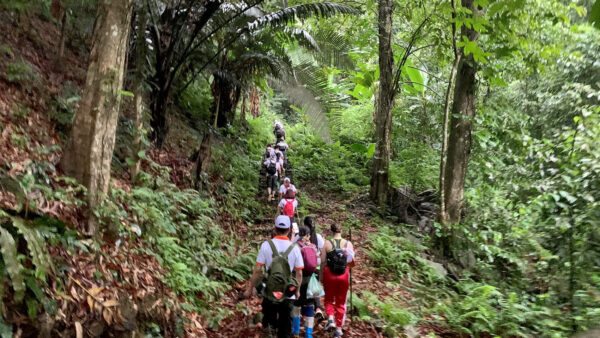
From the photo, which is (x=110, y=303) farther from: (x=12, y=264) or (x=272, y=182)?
(x=272, y=182)

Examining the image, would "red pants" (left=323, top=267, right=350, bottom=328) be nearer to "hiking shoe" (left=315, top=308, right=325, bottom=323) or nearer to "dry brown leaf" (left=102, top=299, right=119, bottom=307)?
"hiking shoe" (left=315, top=308, right=325, bottom=323)

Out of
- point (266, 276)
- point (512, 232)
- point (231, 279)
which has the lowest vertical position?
point (231, 279)

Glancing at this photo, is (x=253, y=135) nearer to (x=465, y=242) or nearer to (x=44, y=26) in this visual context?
(x=44, y=26)

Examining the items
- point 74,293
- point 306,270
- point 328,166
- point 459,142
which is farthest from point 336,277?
point 328,166

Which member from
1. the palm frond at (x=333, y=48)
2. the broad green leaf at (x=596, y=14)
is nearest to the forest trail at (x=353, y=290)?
the palm frond at (x=333, y=48)

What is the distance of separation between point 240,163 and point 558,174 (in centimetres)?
850

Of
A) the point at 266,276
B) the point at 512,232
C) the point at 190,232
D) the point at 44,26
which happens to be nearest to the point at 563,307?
the point at 512,232

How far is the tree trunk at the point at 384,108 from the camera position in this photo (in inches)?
468

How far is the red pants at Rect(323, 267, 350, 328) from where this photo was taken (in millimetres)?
5312

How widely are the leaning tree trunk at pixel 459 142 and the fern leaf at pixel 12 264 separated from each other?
27.9 feet

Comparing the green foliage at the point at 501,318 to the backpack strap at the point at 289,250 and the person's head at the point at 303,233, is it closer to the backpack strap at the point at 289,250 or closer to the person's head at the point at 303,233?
the person's head at the point at 303,233

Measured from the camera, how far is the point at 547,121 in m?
12.3

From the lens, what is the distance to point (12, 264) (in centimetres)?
294

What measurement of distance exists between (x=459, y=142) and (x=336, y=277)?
226 inches
